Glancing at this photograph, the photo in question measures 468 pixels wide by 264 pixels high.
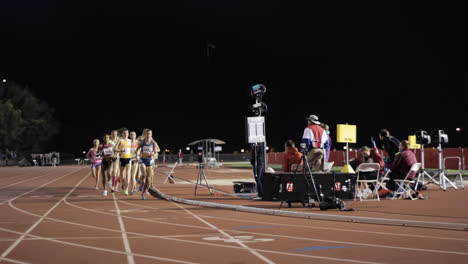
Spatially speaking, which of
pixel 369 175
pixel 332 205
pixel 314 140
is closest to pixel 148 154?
pixel 314 140

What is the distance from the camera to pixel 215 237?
24.3 ft

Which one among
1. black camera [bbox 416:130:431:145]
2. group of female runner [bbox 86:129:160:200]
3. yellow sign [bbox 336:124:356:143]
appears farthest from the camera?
yellow sign [bbox 336:124:356:143]

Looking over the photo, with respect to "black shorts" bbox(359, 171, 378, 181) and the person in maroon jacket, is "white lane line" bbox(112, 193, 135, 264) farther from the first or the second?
the person in maroon jacket

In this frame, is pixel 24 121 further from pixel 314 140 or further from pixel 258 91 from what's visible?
pixel 314 140

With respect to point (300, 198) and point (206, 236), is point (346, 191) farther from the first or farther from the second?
point (206, 236)

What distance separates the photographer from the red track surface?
5.93m

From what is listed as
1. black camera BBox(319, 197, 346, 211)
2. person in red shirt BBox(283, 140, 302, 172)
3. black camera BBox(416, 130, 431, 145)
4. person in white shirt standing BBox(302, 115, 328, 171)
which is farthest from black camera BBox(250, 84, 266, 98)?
black camera BBox(416, 130, 431, 145)

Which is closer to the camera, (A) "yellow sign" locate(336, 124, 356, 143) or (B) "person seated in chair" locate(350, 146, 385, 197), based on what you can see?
(B) "person seated in chair" locate(350, 146, 385, 197)

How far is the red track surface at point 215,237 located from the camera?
593cm

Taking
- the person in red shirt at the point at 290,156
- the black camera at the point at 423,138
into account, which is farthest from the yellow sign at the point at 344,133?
the person in red shirt at the point at 290,156

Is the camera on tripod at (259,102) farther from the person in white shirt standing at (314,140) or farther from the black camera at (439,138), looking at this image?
the black camera at (439,138)

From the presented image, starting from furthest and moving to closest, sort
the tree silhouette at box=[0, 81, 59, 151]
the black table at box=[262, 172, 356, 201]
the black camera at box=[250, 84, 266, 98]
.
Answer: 1. the tree silhouette at box=[0, 81, 59, 151]
2. the black camera at box=[250, 84, 266, 98]
3. the black table at box=[262, 172, 356, 201]

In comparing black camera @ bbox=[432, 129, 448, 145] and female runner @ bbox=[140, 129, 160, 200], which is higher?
black camera @ bbox=[432, 129, 448, 145]

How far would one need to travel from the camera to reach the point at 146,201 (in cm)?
1358
